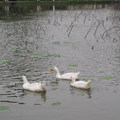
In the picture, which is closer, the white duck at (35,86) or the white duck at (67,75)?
the white duck at (35,86)

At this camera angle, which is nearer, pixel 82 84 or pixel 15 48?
pixel 82 84

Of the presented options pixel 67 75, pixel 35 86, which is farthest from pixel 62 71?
pixel 35 86

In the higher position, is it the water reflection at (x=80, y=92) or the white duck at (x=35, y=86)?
the white duck at (x=35, y=86)

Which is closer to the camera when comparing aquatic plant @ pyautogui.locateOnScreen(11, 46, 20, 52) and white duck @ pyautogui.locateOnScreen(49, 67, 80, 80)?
white duck @ pyautogui.locateOnScreen(49, 67, 80, 80)

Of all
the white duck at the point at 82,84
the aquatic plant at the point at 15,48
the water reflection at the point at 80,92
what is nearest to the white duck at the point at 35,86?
the water reflection at the point at 80,92

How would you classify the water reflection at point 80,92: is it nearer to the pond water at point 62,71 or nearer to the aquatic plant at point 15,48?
the pond water at point 62,71

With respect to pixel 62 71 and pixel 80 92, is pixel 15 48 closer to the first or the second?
pixel 62 71

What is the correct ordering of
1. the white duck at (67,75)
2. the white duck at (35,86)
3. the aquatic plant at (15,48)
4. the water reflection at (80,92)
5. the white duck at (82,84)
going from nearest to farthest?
1. the white duck at (35,86)
2. the water reflection at (80,92)
3. the white duck at (82,84)
4. the white duck at (67,75)
5. the aquatic plant at (15,48)

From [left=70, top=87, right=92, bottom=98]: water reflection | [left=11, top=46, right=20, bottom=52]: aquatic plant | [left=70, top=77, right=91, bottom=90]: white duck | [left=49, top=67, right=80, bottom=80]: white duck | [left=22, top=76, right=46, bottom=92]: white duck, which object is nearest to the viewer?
[left=22, top=76, right=46, bottom=92]: white duck

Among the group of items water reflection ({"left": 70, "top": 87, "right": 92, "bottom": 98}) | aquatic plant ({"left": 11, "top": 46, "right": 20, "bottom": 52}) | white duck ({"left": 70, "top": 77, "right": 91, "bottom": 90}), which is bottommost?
water reflection ({"left": 70, "top": 87, "right": 92, "bottom": 98})

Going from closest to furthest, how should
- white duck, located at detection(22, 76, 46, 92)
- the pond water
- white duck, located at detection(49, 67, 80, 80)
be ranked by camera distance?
the pond water < white duck, located at detection(22, 76, 46, 92) < white duck, located at detection(49, 67, 80, 80)

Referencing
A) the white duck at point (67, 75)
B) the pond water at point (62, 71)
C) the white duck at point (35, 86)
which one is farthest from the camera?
the white duck at point (67, 75)

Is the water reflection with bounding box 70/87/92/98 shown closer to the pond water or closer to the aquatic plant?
the pond water

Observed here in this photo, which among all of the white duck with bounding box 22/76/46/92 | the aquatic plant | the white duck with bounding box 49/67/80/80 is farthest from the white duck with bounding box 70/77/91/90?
the aquatic plant
